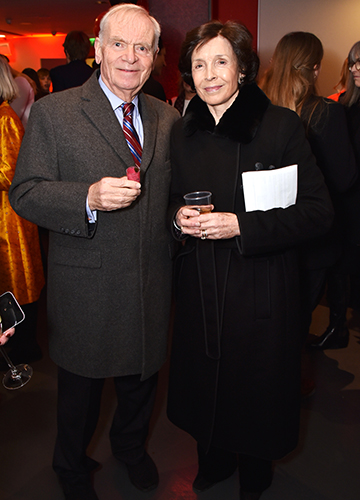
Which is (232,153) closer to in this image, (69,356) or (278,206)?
(278,206)

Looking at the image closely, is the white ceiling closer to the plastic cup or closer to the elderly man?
the elderly man

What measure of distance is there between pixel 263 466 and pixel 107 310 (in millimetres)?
916

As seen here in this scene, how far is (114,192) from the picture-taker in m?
1.36

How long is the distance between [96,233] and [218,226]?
448 mm

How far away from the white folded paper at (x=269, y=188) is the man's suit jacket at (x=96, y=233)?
1.22ft

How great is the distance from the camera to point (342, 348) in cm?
315

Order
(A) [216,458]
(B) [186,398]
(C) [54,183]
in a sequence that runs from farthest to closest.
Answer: (A) [216,458] → (B) [186,398] → (C) [54,183]

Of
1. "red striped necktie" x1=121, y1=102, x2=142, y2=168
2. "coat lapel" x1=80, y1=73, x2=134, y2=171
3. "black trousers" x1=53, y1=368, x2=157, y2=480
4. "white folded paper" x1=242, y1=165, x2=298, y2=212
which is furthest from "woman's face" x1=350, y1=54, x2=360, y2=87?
"black trousers" x1=53, y1=368, x2=157, y2=480

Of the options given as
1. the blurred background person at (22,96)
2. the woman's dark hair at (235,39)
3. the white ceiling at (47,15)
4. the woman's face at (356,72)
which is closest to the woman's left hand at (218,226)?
the woman's dark hair at (235,39)

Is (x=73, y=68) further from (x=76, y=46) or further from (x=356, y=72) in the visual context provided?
(x=356, y=72)

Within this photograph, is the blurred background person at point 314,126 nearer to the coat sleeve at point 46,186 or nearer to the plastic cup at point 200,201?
the plastic cup at point 200,201

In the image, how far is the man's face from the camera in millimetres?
1538

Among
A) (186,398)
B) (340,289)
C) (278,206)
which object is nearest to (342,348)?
(340,289)

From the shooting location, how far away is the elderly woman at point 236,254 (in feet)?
4.93
